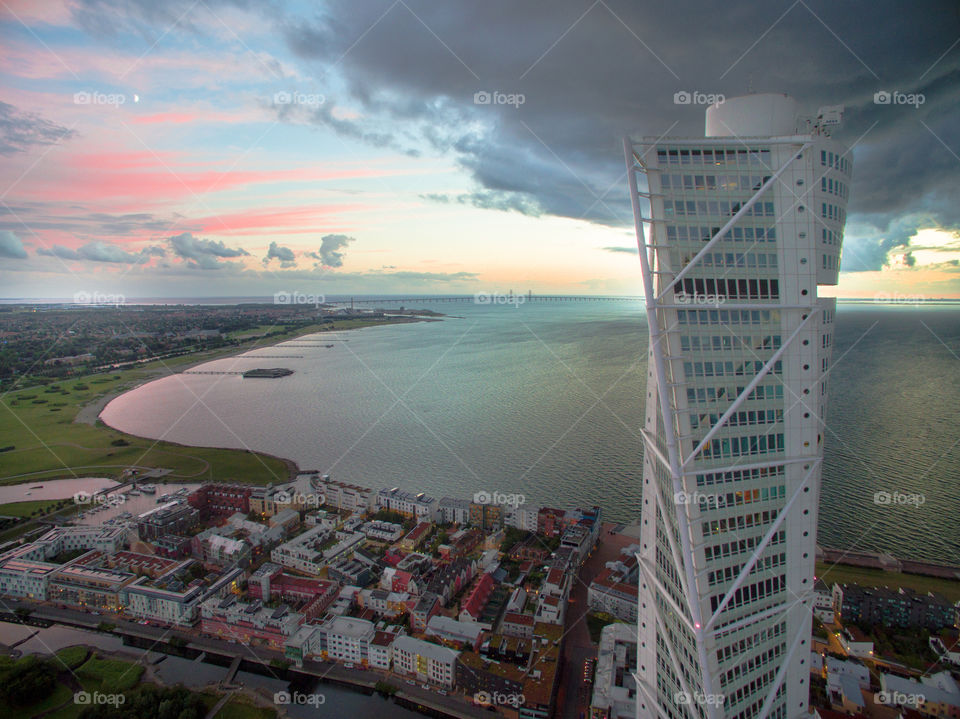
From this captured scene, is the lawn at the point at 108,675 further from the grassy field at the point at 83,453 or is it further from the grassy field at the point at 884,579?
the grassy field at the point at 884,579

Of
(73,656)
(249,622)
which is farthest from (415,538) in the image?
(73,656)

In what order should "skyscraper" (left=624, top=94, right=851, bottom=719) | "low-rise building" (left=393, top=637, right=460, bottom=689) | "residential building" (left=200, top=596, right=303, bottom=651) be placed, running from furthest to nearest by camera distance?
"residential building" (left=200, top=596, right=303, bottom=651) → "low-rise building" (left=393, top=637, right=460, bottom=689) → "skyscraper" (left=624, top=94, right=851, bottom=719)

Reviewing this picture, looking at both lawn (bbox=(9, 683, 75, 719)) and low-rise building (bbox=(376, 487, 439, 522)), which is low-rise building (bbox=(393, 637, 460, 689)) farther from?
lawn (bbox=(9, 683, 75, 719))

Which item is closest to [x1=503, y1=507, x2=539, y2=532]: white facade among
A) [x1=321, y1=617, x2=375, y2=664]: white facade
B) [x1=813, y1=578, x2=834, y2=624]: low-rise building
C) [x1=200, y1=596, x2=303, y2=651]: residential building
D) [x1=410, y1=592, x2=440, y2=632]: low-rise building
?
[x1=410, y1=592, x2=440, y2=632]: low-rise building

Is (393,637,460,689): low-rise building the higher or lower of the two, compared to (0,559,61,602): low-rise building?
lower

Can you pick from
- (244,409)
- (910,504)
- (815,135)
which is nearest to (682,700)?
(815,135)

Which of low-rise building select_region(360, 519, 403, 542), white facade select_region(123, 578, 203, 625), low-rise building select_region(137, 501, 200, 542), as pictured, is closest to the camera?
white facade select_region(123, 578, 203, 625)

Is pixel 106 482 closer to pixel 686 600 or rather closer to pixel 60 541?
pixel 60 541

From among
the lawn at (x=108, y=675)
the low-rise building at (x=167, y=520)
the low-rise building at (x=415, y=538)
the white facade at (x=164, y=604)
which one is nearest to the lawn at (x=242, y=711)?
the lawn at (x=108, y=675)
